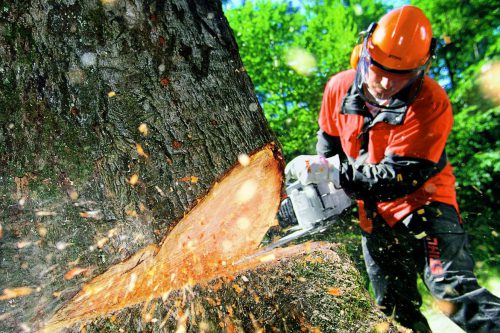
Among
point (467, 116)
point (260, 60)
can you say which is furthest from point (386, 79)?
point (260, 60)

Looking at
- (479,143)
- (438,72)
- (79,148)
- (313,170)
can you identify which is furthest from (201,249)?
(438,72)

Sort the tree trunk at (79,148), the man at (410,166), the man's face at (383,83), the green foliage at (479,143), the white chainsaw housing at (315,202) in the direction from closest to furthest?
the tree trunk at (79,148)
the man at (410,166)
the man's face at (383,83)
the white chainsaw housing at (315,202)
the green foliage at (479,143)

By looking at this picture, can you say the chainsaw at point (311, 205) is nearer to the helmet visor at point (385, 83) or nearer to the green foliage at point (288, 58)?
the helmet visor at point (385, 83)

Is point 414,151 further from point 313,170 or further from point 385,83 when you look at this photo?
point 313,170

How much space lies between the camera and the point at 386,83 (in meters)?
2.30

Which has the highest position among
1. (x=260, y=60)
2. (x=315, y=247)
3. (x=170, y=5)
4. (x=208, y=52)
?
(x=260, y=60)

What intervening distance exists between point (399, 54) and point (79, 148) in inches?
78.0

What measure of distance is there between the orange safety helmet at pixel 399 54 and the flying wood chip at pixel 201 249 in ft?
3.69

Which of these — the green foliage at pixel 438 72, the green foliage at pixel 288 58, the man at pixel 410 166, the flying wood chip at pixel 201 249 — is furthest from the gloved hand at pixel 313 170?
the green foliage at pixel 288 58

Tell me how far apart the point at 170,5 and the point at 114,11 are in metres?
0.24

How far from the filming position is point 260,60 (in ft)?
30.1

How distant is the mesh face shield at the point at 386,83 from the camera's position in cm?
223

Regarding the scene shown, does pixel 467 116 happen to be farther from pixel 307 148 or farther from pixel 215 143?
pixel 215 143

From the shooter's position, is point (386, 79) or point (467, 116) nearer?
point (386, 79)
